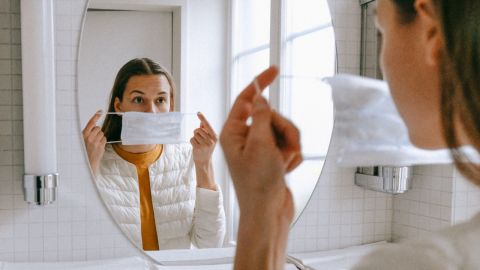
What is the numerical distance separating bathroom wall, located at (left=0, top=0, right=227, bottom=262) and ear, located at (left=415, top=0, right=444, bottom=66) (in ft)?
1.43

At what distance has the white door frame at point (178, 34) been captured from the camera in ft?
1.40

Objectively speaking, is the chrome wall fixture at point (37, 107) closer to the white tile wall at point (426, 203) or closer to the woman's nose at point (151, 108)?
the woman's nose at point (151, 108)

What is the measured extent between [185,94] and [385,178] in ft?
0.82

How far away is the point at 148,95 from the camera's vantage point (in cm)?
47

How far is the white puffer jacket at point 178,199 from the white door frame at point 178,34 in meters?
0.05

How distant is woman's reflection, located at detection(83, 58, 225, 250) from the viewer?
47 centimetres

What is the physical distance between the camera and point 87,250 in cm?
66

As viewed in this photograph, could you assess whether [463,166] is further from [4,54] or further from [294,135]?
[4,54]

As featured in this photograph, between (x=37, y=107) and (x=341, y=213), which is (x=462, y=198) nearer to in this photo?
(x=341, y=213)

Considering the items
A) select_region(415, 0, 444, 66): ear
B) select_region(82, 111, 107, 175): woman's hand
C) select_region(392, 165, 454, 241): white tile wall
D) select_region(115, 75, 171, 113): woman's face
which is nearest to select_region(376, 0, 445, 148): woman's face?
select_region(415, 0, 444, 66): ear

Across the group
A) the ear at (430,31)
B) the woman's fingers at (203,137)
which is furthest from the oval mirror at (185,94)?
the ear at (430,31)

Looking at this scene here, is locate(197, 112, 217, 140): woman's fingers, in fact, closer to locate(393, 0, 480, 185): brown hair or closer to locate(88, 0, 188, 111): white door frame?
locate(88, 0, 188, 111): white door frame

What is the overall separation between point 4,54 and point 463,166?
0.51 m

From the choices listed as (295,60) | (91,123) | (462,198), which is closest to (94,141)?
(91,123)
